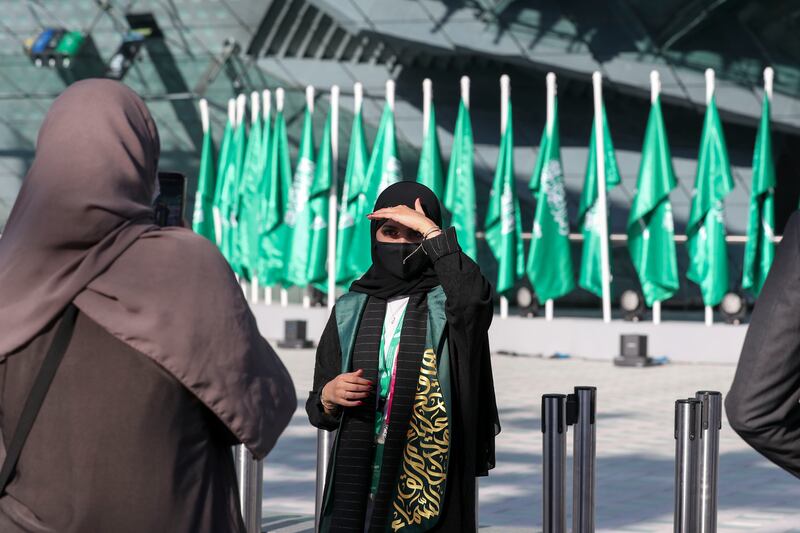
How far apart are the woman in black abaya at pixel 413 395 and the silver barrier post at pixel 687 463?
1558 millimetres

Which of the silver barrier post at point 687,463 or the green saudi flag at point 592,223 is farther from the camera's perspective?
the green saudi flag at point 592,223

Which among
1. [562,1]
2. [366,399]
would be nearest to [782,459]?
[366,399]

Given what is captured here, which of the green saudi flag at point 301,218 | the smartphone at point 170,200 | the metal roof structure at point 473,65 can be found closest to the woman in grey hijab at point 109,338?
the smartphone at point 170,200

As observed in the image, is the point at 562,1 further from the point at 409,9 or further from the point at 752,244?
the point at 752,244

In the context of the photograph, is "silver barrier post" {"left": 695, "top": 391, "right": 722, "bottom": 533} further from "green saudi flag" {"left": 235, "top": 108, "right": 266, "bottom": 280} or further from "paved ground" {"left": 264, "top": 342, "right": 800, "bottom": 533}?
"green saudi flag" {"left": 235, "top": 108, "right": 266, "bottom": 280}

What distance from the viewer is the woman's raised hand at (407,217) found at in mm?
3939

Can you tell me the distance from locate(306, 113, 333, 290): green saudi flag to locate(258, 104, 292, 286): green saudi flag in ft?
2.43

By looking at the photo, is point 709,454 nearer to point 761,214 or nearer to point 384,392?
point 384,392

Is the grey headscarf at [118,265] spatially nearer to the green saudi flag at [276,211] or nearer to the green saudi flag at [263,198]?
the green saudi flag at [276,211]

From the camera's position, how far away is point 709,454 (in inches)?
214

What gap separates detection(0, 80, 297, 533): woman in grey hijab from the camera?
257 cm

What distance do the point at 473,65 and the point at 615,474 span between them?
23112 millimetres

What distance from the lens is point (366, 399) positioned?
3906mm

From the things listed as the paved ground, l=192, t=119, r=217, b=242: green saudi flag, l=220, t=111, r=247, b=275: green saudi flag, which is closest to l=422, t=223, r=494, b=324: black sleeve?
the paved ground
